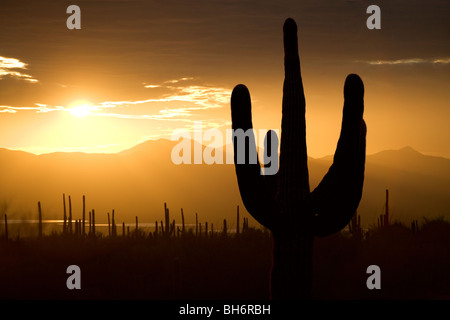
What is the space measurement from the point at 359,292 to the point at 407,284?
1.90 metres

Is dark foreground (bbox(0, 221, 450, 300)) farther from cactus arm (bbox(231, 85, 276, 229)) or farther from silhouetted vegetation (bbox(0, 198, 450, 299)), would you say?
cactus arm (bbox(231, 85, 276, 229))

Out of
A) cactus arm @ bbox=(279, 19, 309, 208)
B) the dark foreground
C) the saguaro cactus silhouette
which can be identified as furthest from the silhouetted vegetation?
cactus arm @ bbox=(279, 19, 309, 208)

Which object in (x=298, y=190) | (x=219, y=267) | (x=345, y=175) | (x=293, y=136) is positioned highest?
(x=293, y=136)

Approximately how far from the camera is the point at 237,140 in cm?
1000

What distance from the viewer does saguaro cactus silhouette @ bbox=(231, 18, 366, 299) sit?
32.2 ft

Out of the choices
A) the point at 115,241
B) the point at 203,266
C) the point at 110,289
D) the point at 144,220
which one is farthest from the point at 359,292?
the point at 144,220

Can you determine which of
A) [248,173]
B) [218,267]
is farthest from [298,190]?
[218,267]

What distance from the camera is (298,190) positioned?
10.4 m

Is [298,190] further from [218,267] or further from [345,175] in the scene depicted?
[218,267]

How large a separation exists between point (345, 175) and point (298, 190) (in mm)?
924

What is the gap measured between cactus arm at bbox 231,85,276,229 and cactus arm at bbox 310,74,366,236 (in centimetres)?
86

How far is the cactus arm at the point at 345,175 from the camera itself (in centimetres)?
973

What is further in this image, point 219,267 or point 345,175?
point 219,267
